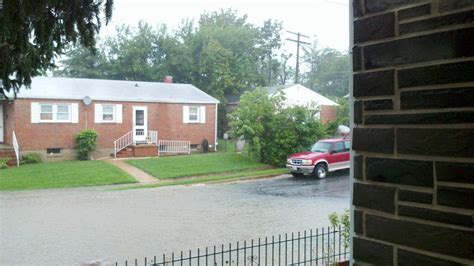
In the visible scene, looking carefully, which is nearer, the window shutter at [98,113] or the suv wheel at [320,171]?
the suv wheel at [320,171]

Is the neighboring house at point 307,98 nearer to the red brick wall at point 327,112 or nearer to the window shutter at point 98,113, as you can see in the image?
the red brick wall at point 327,112

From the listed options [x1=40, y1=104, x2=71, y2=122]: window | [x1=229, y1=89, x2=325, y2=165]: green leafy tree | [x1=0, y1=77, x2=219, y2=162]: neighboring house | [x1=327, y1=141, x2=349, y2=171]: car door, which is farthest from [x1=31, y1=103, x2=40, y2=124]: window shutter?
[x1=327, y1=141, x2=349, y2=171]: car door

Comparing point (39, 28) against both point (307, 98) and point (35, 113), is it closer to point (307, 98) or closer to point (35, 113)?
point (35, 113)

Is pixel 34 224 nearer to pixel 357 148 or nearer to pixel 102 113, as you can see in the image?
pixel 357 148

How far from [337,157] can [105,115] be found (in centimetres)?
1414

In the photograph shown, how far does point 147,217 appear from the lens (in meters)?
11.0

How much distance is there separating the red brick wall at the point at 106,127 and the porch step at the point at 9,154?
0.85 meters

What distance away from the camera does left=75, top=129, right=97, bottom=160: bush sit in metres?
23.7

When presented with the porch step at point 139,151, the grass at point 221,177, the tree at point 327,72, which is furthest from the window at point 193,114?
the tree at point 327,72

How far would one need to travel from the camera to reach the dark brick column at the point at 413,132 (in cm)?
143

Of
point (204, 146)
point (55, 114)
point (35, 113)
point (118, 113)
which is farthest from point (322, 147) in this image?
point (35, 113)

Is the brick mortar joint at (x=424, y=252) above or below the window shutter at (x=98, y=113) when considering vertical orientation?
below

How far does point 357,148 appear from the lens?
1.77 meters

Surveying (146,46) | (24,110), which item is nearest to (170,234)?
(24,110)
